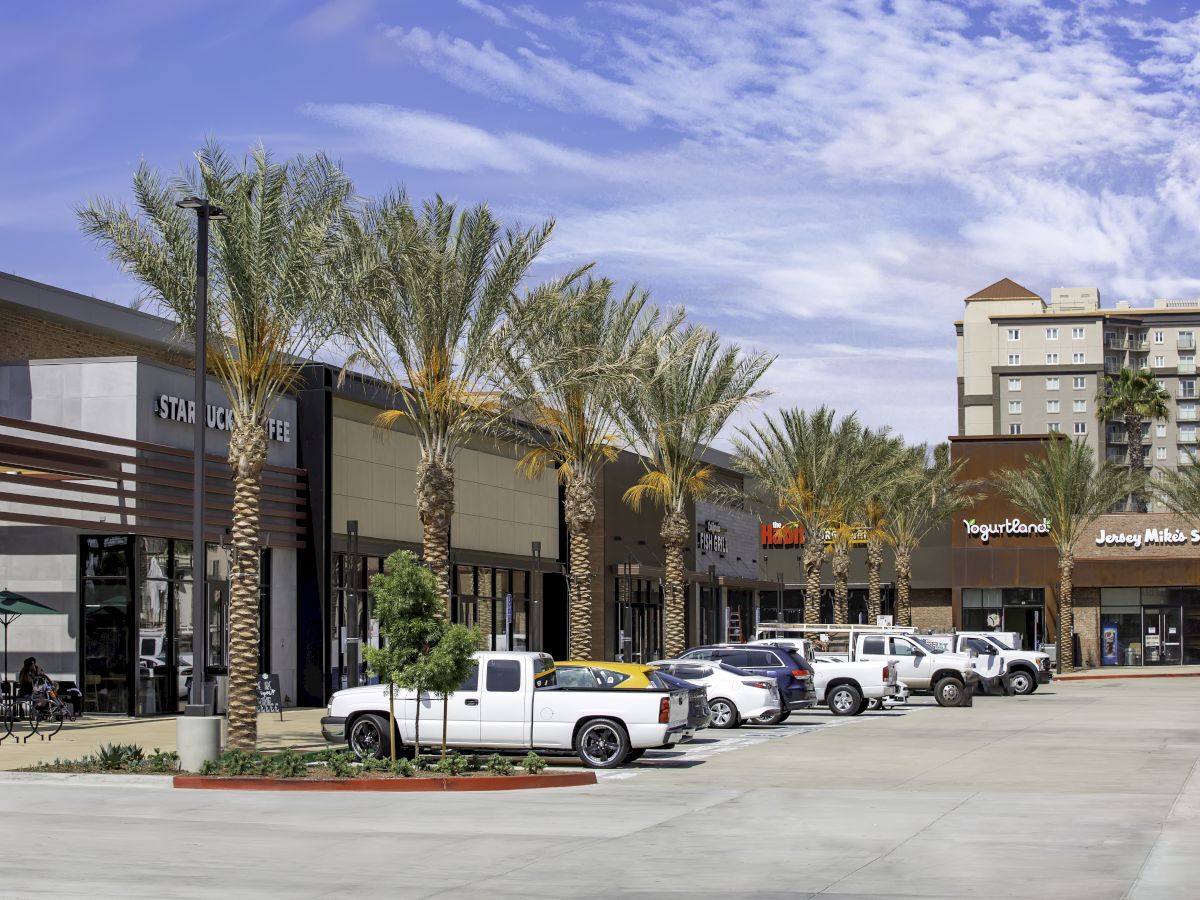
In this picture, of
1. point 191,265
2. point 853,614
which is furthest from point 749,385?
point 853,614

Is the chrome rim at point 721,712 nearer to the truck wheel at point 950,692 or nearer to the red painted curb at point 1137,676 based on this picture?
the truck wheel at point 950,692

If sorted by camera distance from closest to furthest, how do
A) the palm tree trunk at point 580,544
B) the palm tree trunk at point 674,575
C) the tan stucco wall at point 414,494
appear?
the palm tree trunk at point 580,544 < the tan stucco wall at point 414,494 < the palm tree trunk at point 674,575

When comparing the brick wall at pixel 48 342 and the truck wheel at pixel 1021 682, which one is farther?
the truck wheel at pixel 1021 682

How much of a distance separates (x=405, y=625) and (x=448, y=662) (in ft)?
2.61

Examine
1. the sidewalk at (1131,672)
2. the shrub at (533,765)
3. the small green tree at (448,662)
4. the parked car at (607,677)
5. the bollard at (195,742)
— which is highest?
the small green tree at (448,662)

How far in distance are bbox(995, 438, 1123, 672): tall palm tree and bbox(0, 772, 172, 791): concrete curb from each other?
5407 centimetres

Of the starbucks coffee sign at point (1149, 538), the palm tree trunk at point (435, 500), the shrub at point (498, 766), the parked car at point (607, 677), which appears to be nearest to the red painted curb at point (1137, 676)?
the starbucks coffee sign at point (1149, 538)

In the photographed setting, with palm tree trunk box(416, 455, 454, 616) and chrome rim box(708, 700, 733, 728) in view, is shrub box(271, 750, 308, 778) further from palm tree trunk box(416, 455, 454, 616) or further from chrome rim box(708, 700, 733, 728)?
chrome rim box(708, 700, 733, 728)

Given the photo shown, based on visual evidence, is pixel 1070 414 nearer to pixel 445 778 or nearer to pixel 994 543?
pixel 994 543

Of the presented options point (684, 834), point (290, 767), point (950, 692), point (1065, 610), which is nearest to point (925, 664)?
point (950, 692)

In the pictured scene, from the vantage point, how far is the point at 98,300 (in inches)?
1420

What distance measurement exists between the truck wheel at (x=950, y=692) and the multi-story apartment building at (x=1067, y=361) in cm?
10354

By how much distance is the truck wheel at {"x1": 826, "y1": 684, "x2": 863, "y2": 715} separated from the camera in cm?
3831

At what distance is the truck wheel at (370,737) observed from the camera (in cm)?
2377
